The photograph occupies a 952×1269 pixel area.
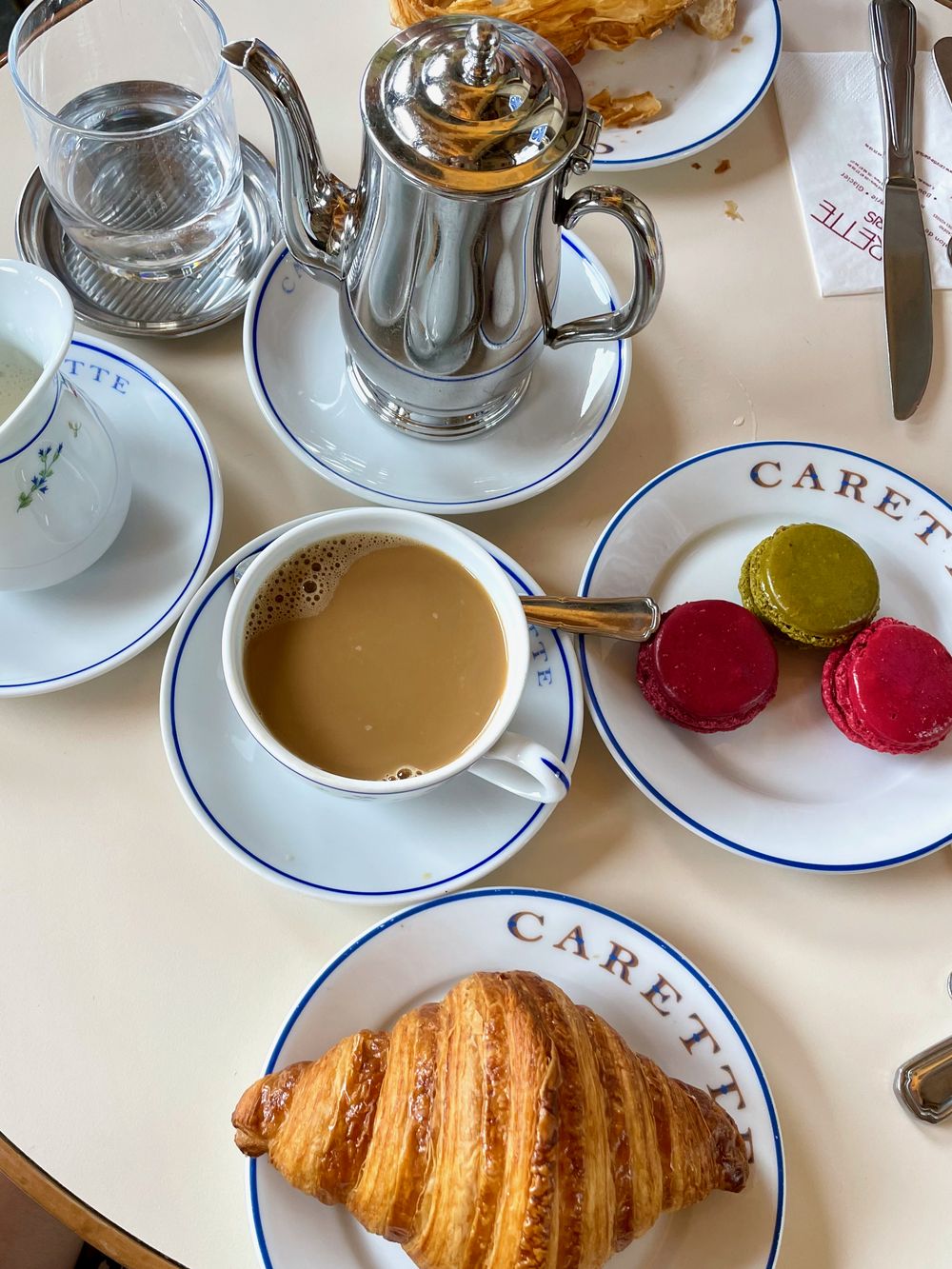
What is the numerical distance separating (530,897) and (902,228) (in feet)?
2.64

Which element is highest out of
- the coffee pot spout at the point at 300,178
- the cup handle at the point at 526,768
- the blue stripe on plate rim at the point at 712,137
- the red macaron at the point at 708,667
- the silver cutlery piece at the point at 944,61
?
the coffee pot spout at the point at 300,178

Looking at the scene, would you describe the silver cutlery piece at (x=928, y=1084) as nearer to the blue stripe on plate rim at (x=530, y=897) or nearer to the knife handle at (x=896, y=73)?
the blue stripe on plate rim at (x=530, y=897)

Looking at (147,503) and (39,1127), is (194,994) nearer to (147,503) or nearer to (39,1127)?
(39,1127)

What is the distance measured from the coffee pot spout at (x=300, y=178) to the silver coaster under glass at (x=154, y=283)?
157mm

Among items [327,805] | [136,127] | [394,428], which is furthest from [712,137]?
[327,805]

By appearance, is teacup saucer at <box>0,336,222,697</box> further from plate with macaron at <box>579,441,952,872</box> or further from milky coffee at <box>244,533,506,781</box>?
plate with macaron at <box>579,441,952,872</box>

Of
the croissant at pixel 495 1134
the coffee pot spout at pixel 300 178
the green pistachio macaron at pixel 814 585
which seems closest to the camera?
the croissant at pixel 495 1134

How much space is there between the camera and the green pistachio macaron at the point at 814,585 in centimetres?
85

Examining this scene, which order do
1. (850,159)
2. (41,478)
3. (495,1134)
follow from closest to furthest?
1. (495,1134)
2. (41,478)
3. (850,159)

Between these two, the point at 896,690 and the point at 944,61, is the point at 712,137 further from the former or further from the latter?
the point at 896,690

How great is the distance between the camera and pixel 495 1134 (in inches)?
24.9

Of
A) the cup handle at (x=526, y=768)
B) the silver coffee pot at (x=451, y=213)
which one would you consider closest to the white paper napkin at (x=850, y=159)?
the silver coffee pot at (x=451, y=213)

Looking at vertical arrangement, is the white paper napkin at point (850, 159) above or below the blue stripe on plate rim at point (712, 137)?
below

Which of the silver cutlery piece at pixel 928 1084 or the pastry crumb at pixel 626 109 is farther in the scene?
the pastry crumb at pixel 626 109
